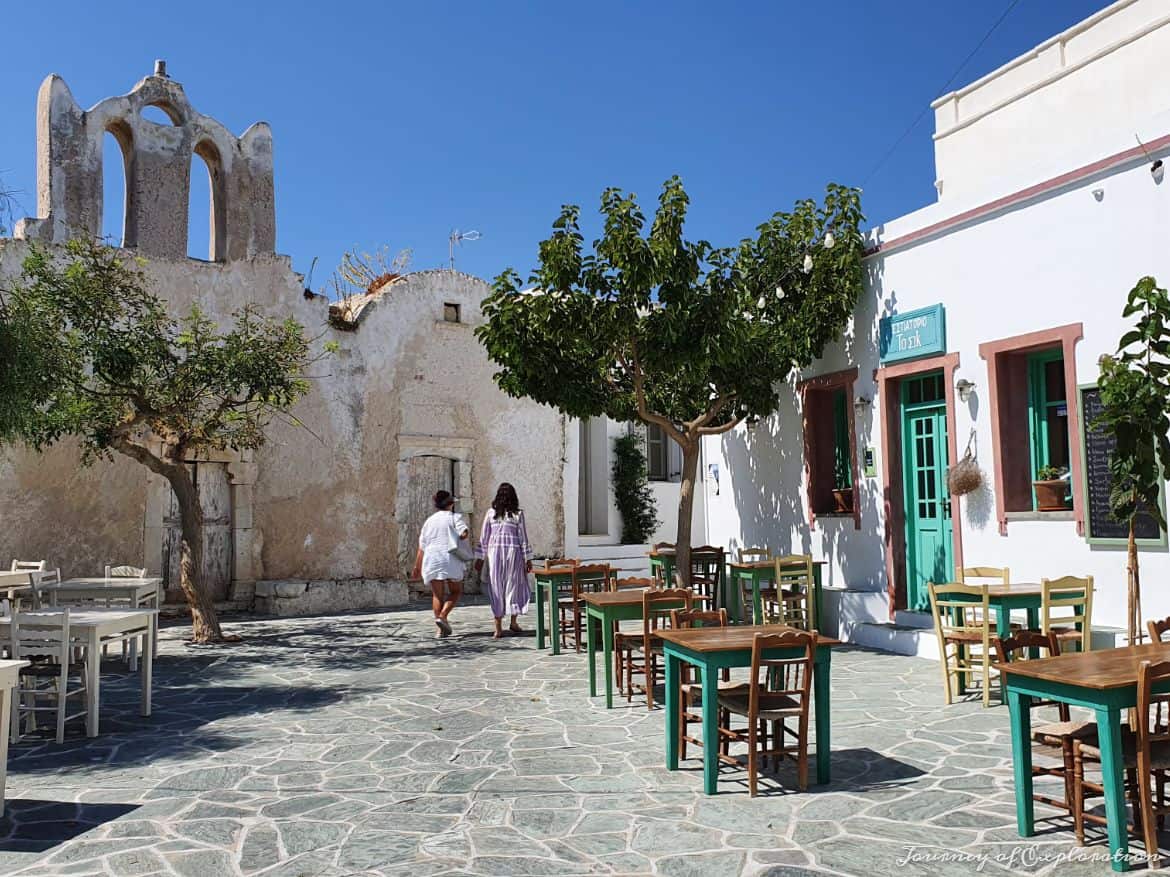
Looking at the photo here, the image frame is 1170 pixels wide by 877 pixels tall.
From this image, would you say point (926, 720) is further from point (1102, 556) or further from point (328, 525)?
A: point (328, 525)

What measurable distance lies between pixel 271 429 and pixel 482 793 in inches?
406

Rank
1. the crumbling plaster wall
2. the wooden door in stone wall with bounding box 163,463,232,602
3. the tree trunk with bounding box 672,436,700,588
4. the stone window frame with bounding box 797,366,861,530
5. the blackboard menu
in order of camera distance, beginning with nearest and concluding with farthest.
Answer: the blackboard menu, the tree trunk with bounding box 672,436,700,588, the stone window frame with bounding box 797,366,861,530, the crumbling plaster wall, the wooden door in stone wall with bounding box 163,463,232,602

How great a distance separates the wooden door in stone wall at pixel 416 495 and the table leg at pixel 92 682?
9043 millimetres

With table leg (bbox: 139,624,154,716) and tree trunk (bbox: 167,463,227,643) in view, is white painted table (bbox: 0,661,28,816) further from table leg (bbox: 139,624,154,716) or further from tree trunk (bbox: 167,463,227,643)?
tree trunk (bbox: 167,463,227,643)

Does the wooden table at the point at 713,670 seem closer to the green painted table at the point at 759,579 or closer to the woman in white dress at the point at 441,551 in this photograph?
the green painted table at the point at 759,579

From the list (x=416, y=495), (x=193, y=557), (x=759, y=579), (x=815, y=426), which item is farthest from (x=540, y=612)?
(x=416, y=495)

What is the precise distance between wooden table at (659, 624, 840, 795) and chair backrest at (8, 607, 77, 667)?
3.75 metres

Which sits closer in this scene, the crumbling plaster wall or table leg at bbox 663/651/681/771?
table leg at bbox 663/651/681/771

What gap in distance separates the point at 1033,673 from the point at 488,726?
12.6ft

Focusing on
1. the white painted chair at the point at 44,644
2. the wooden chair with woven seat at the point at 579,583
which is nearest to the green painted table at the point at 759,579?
the wooden chair with woven seat at the point at 579,583

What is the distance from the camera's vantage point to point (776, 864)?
13.5 feet

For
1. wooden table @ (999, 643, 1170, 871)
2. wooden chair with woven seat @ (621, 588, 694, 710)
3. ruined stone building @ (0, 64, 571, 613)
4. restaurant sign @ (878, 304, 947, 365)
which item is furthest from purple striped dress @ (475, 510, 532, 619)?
wooden table @ (999, 643, 1170, 871)

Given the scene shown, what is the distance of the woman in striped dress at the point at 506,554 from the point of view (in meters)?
11.1

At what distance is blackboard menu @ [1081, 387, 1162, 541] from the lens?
809cm
